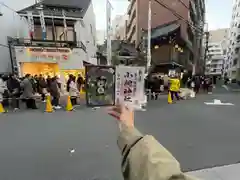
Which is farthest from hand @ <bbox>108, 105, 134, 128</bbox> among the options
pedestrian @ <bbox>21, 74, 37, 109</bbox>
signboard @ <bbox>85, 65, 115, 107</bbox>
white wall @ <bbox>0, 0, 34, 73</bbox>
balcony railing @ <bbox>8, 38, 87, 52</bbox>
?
white wall @ <bbox>0, 0, 34, 73</bbox>

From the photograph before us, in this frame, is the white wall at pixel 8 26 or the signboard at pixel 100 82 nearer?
the signboard at pixel 100 82

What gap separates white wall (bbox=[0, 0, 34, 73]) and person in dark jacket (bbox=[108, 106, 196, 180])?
1957cm

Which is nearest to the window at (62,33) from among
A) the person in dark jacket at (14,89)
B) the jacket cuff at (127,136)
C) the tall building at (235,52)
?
the person in dark jacket at (14,89)

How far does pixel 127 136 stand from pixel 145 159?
0.68ft

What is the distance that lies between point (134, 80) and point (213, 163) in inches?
110

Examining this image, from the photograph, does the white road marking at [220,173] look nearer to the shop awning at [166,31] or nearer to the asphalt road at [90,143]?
the asphalt road at [90,143]

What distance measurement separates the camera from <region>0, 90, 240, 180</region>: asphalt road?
12.0 feet

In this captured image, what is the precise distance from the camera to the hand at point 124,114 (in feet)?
3.71

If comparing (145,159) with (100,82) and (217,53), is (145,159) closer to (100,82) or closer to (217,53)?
(100,82)

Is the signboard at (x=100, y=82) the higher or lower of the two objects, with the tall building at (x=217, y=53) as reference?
lower

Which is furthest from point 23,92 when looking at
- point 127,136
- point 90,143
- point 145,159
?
point 145,159

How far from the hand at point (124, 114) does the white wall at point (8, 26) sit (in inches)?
760

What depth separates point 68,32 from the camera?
20.8 m

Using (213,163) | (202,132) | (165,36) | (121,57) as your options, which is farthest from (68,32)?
(213,163)
